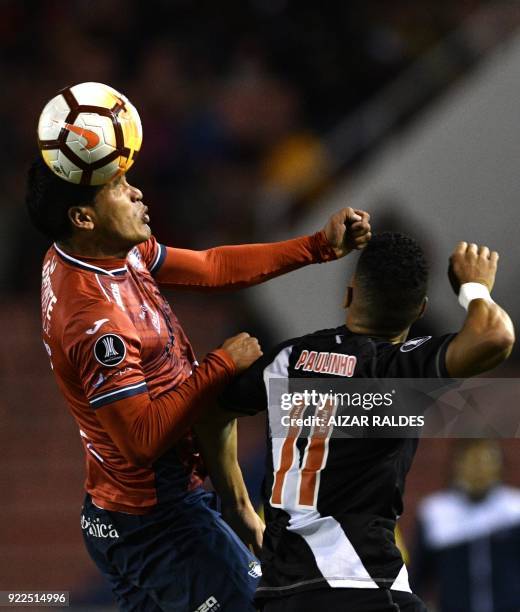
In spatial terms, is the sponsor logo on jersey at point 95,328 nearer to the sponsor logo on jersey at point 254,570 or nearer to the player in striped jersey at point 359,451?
the player in striped jersey at point 359,451

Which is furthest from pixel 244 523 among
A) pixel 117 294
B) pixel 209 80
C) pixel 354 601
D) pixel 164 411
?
pixel 209 80

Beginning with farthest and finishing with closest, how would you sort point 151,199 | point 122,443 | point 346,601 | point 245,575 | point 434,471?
point 151,199 < point 434,471 < point 245,575 < point 122,443 < point 346,601

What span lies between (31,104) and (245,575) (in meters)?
8.79

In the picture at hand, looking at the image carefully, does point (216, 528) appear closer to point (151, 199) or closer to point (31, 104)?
point (151, 199)

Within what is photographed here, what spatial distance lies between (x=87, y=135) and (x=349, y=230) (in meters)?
0.95

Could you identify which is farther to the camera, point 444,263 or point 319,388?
point 444,263

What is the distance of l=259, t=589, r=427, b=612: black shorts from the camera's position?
325 centimetres

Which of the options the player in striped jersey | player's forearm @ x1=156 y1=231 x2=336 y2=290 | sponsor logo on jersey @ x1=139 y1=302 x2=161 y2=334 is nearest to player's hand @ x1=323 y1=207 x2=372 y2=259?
player's forearm @ x1=156 y1=231 x2=336 y2=290

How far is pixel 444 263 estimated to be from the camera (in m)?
9.44

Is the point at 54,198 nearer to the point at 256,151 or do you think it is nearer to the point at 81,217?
the point at 81,217

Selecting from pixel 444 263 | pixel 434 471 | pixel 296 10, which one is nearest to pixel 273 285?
pixel 444 263

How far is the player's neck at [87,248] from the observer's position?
12.3 feet

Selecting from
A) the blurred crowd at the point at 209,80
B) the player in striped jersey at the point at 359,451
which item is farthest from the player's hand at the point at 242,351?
the blurred crowd at the point at 209,80

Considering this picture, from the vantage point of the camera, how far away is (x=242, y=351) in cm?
363
